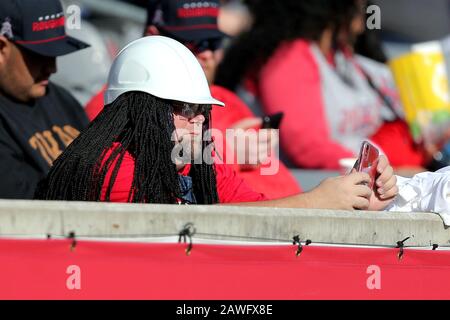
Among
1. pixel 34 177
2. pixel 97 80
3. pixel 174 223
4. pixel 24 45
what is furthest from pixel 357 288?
pixel 97 80

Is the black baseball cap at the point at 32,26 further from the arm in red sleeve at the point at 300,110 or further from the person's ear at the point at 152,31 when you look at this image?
the arm in red sleeve at the point at 300,110

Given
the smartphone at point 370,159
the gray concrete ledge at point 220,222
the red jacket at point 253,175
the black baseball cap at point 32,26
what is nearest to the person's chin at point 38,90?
the black baseball cap at point 32,26

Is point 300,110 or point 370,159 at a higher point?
point 300,110

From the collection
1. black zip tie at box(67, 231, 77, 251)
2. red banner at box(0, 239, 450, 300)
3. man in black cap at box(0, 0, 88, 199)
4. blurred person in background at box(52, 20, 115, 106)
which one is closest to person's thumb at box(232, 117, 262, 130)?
man in black cap at box(0, 0, 88, 199)

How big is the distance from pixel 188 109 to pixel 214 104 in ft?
0.29

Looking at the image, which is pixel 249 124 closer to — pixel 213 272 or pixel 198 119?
pixel 198 119

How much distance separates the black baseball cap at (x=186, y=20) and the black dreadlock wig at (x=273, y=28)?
54.0 inches

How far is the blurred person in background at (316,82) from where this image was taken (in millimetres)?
6277

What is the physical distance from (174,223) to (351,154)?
355 cm

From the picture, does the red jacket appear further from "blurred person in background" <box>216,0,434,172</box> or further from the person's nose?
"blurred person in background" <box>216,0,434,172</box>

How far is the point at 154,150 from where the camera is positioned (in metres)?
3.30

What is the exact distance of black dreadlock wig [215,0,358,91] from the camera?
650 centimetres

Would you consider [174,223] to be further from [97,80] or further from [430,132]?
A: [430,132]

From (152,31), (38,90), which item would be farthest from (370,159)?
(152,31)
